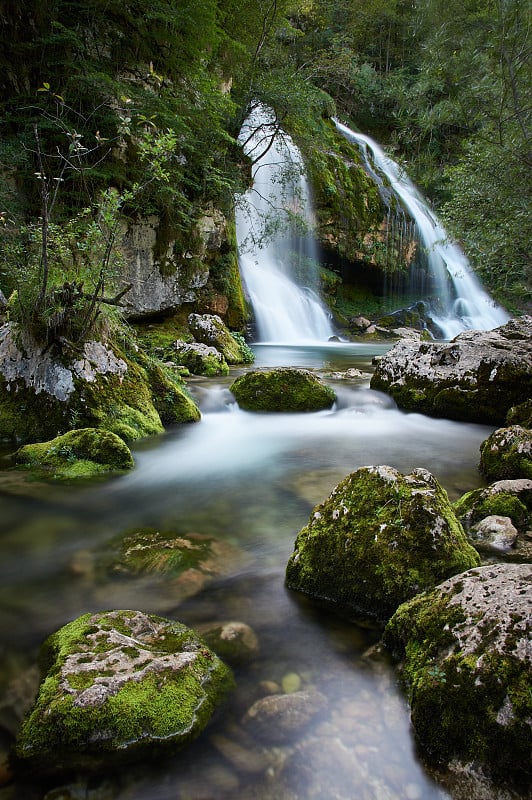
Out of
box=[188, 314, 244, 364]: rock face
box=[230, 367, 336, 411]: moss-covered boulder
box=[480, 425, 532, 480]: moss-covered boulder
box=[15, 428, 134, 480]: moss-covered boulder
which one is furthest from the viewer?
box=[188, 314, 244, 364]: rock face

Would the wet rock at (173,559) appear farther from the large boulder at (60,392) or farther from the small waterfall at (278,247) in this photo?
the small waterfall at (278,247)

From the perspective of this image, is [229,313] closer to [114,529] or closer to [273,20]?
[273,20]

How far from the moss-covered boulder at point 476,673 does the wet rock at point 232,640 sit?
811mm

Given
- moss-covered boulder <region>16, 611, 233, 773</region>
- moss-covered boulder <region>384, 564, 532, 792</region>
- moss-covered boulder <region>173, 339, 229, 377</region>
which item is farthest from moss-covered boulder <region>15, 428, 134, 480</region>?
moss-covered boulder <region>173, 339, 229, 377</region>

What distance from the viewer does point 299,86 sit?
565 inches

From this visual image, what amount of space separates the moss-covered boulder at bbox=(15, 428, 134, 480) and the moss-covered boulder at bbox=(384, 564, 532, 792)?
11.8 ft

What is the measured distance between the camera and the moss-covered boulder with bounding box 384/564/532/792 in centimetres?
158

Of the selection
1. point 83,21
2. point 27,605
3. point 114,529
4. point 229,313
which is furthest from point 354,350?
point 27,605

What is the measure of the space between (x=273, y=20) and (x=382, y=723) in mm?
19380

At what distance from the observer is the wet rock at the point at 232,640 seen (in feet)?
7.68

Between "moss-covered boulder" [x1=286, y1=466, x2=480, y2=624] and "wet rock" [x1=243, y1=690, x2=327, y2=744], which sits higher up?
"moss-covered boulder" [x1=286, y1=466, x2=480, y2=624]

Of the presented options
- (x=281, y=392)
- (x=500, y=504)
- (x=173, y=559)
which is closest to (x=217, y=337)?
(x=281, y=392)

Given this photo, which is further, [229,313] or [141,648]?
[229,313]

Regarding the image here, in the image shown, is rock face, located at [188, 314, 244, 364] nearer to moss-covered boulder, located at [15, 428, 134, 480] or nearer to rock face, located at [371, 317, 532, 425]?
rock face, located at [371, 317, 532, 425]
